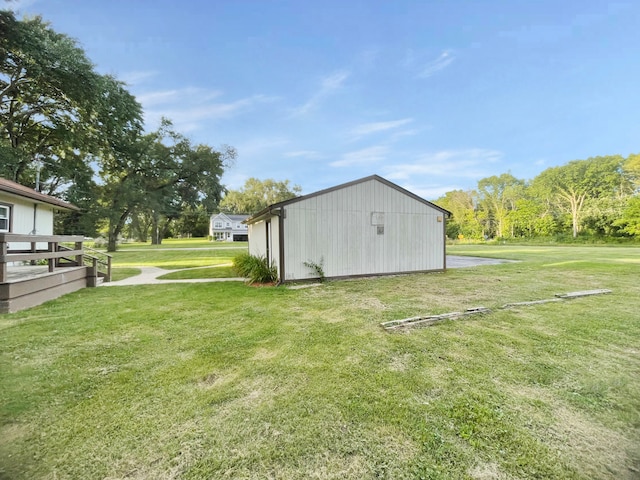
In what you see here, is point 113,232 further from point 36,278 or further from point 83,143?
point 36,278

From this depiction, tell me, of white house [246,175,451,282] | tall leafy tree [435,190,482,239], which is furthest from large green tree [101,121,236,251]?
tall leafy tree [435,190,482,239]

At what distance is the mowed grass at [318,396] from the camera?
1.74 m

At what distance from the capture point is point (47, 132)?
53.3ft

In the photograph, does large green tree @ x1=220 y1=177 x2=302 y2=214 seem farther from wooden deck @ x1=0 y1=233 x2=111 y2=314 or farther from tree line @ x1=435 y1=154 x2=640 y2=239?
wooden deck @ x1=0 y1=233 x2=111 y2=314

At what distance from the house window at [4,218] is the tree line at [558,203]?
45.0 metres

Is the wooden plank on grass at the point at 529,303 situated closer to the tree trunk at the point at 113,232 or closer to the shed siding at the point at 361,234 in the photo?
the shed siding at the point at 361,234

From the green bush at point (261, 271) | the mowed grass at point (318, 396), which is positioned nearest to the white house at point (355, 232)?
the green bush at point (261, 271)

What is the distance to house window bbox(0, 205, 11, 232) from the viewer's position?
9.98 m

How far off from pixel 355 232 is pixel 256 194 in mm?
55253

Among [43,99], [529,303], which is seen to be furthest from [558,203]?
[43,99]

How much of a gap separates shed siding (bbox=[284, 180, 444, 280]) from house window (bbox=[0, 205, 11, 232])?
10.7 m

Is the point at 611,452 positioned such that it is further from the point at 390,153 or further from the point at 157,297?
the point at 390,153

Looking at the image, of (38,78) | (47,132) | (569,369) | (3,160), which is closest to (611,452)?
(569,369)

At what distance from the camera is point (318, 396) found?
2.43 metres
